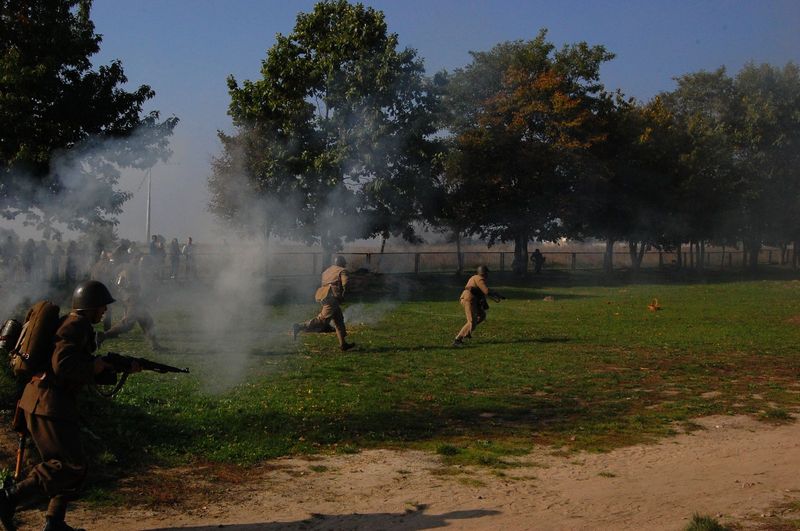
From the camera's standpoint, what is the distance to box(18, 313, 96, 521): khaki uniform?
5.95 metres

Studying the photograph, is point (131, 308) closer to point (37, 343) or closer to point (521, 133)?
point (37, 343)

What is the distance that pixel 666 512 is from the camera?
7.02 m

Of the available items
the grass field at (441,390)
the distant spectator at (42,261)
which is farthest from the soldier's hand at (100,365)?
the distant spectator at (42,261)

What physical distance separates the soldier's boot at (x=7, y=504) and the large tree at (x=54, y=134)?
729cm

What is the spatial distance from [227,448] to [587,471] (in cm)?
386

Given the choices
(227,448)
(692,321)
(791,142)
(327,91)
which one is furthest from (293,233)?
(791,142)

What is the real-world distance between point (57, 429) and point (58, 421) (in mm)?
60

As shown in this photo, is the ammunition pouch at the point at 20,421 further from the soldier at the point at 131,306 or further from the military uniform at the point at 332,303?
the military uniform at the point at 332,303

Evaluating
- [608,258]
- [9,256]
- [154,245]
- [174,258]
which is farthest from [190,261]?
[608,258]

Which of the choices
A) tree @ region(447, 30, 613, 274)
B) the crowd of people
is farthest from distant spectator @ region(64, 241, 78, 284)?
tree @ region(447, 30, 613, 274)

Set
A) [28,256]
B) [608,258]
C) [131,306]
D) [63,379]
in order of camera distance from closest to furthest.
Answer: [63,379]
[131,306]
[28,256]
[608,258]

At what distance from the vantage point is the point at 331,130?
88.4 ft

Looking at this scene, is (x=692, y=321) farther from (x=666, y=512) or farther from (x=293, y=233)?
(x=666, y=512)

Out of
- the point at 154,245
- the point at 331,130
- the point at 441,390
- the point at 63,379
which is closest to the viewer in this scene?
the point at 63,379
